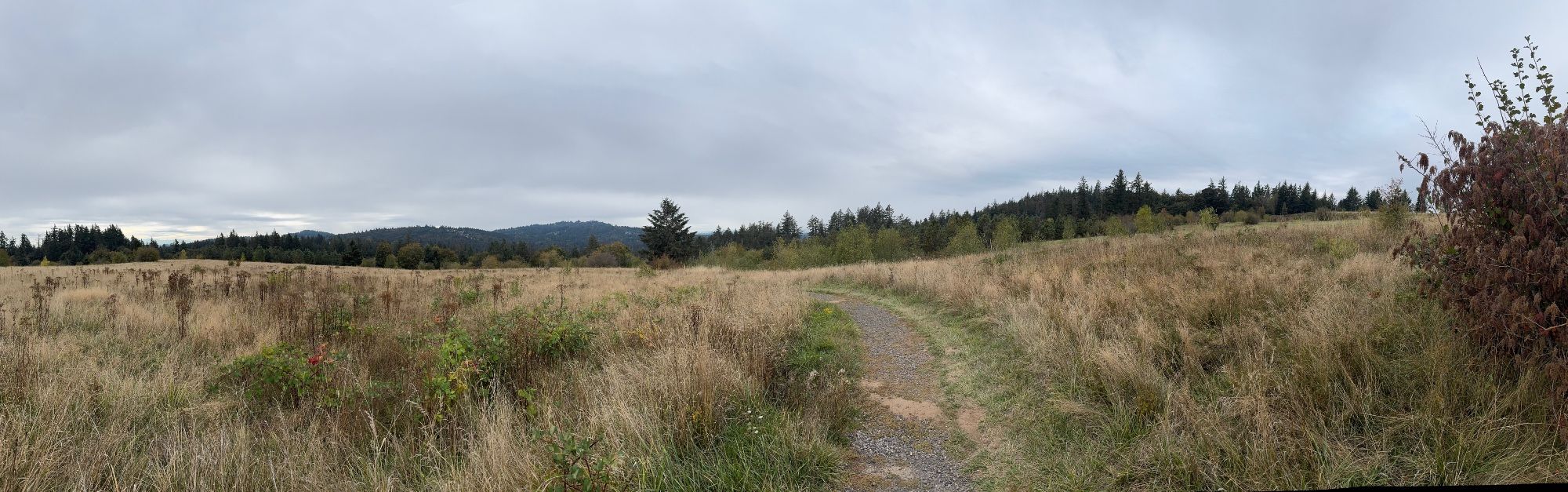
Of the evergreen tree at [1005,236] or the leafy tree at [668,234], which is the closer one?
the evergreen tree at [1005,236]

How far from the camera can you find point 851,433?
445 centimetres

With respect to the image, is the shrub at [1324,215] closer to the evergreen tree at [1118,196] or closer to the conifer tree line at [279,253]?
the conifer tree line at [279,253]

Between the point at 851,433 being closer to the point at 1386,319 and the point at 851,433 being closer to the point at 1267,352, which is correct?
the point at 1267,352

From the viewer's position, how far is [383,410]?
479 centimetres

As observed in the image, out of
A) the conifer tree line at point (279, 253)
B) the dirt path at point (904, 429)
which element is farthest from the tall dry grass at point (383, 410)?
the conifer tree line at point (279, 253)

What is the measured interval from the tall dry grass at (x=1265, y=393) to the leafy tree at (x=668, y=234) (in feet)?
213

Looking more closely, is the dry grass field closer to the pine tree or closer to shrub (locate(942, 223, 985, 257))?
shrub (locate(942, 223, 985, 257))

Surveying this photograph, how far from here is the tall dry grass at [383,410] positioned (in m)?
3.42

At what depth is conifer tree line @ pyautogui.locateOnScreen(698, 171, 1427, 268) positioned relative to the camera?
3841cm

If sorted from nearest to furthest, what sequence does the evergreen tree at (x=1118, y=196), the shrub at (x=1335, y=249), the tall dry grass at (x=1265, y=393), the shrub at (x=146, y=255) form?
the tall dry grass at (x=1265, y=393) < the shrub at (x=1335, y=249) < the shrub at (x=146, y=255) < the evergreen tree at (x=1118, y=196)

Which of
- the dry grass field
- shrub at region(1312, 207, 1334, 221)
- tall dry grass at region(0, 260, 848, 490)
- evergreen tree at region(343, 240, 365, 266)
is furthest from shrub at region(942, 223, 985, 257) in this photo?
evergreen tree at region(343, 240, 365, 266)

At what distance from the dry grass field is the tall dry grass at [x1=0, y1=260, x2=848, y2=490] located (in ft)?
0.10

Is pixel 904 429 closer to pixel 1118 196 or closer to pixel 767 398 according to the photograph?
pixel 767 398

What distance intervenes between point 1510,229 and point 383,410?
8558 millimetres
